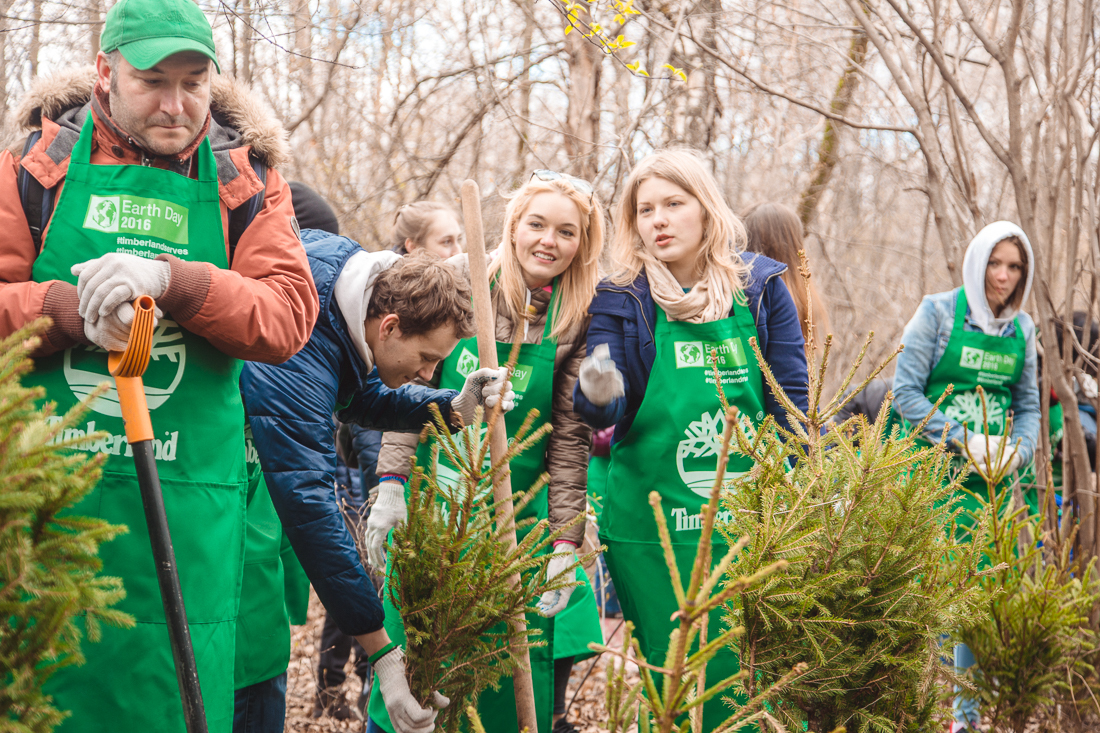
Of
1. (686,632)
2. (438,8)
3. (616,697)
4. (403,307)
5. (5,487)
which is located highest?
(438,8)

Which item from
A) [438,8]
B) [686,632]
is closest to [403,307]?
[686,632]

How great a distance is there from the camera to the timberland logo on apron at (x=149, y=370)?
196 cm

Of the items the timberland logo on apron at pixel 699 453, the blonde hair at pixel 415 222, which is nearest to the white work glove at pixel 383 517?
the timberland logo on apron at pixel 699 453

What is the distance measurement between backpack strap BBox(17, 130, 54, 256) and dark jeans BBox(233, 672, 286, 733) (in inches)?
59.2

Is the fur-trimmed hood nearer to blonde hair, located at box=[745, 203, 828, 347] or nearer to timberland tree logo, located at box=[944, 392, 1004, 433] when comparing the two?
blonde hair, located at box=[745, 203, 828, 347]

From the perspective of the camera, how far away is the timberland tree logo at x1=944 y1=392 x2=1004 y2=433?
426 cm

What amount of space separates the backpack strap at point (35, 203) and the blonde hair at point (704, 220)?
183 centimetres

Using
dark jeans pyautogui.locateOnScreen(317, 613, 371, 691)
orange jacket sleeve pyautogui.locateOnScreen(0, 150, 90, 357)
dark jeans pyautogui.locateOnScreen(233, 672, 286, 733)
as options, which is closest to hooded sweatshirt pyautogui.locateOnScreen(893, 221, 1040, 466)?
dark jeans pyautogui.locateOnScreen(317, 613, 371, 691)

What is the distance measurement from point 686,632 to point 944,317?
146 inches

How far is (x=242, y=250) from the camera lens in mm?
2143

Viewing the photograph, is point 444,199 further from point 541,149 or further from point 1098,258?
point 1098,258

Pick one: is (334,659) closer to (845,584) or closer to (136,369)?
(136,369)

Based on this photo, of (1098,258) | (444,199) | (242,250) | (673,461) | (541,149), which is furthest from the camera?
(444,199)

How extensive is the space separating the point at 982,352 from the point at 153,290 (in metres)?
3.86
